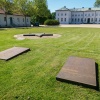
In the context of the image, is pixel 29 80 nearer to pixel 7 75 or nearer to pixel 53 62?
pixel 7 75

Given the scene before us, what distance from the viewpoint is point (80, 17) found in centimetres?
7675

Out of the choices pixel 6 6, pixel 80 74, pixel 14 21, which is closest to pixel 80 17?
pixel 14 21

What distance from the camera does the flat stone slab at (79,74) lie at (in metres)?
3.26

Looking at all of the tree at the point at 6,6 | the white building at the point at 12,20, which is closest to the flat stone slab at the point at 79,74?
the white building at the point at 12,20

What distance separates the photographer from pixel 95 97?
287cm

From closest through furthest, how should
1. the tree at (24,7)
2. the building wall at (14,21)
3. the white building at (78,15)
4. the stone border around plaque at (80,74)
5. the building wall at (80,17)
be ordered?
the stone border around plaque at (80,74) → the building wall at (14,21) → the tree at (24,7) → the white building at (78,15) → the building wall at (80,17)

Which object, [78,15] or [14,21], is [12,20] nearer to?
[14,21]

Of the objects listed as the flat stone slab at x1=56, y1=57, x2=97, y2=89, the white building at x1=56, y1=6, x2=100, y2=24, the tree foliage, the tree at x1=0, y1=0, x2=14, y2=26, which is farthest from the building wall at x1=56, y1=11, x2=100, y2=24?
the flat stone slab at x1=56, y1=57, x2=97, y2=89

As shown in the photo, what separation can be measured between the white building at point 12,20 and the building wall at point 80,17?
1445 inches

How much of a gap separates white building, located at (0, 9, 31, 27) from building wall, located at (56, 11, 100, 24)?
36707 mm

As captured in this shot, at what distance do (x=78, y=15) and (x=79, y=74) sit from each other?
76.9 meters

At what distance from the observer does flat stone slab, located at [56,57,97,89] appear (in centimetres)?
326

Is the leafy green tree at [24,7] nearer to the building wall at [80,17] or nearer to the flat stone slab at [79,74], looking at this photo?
the flat stone slab at [79,74]

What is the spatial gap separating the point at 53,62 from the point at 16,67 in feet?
4.01
